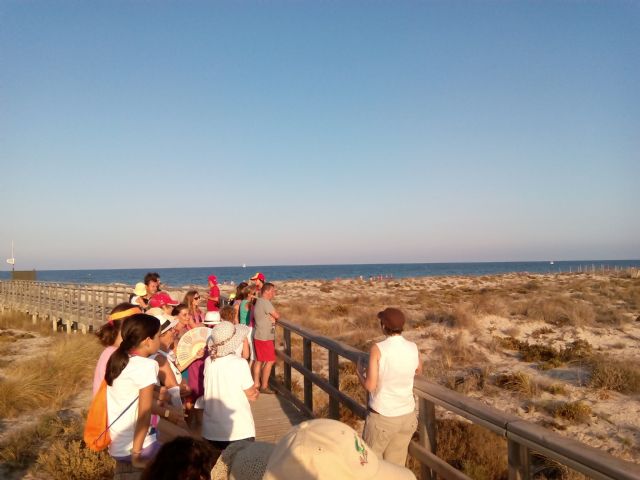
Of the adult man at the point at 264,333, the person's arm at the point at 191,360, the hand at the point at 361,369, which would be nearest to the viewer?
the hand at the point at 361,369

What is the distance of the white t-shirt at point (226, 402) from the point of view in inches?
146

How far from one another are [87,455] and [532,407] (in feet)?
22.4

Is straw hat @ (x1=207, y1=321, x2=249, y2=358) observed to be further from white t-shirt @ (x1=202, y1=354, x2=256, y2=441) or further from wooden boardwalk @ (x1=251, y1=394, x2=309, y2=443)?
wooden boardwalk @ (x1=251, y1=394, x2=309, y2=443)

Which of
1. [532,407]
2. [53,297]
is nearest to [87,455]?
[532,407]

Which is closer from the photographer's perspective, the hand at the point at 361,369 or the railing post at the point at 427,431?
the railing post at the point at 427,431

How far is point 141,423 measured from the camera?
302 cm

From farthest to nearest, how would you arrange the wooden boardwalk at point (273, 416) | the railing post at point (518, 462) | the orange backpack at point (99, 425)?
the wooden boardwalk at point (273, 416), the orange backpack at point (99, 425), the railing post at point (518, 462)

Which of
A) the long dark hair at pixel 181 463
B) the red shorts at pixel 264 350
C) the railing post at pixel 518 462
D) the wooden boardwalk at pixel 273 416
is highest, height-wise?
the long dark hair at pixel 181 463

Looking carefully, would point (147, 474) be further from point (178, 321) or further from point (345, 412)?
point (345, 412)

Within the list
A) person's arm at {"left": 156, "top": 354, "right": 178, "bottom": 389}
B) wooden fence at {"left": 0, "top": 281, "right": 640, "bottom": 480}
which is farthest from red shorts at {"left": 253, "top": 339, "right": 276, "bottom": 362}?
person's arm at {"left": 156, "top": 354, "right": 178, "bottom": 389}

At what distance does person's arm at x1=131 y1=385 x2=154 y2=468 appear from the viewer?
3.02m

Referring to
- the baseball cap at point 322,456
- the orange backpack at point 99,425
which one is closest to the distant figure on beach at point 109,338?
the orange backpack at point 99,425

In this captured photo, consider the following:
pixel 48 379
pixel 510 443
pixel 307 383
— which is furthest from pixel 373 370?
pixel 48 379

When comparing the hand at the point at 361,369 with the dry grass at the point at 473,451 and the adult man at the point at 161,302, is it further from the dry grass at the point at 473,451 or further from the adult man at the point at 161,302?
the adult man at the point at 161,302
